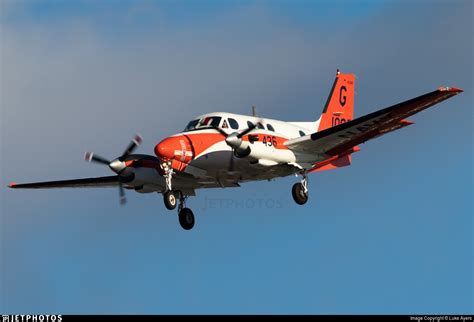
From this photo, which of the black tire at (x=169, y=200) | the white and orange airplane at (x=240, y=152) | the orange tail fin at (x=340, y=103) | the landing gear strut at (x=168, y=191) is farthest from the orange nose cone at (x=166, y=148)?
the orange tail fin at (x=340, y=103)

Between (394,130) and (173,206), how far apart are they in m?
10.6

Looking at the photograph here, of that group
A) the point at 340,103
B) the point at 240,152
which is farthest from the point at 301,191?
the point at 340,103

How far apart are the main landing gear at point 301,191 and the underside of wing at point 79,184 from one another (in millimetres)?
8483

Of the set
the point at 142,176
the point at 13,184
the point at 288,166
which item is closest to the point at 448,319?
the point at 288,166

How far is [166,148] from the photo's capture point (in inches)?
1382

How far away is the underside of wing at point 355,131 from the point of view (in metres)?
35.5

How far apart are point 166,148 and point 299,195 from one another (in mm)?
6777

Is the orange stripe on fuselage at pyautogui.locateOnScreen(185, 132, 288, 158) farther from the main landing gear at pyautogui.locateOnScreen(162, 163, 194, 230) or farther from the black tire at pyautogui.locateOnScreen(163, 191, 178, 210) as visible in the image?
the black tire at pyautogui.locateOnScreen(163, 191, 178, 210)

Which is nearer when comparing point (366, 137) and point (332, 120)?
point (366, 137)

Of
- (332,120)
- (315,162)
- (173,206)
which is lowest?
(173,206)

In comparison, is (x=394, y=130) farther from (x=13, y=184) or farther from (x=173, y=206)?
(x=13, y=184)

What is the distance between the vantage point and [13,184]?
1719 inches

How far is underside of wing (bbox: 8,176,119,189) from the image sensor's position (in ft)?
136

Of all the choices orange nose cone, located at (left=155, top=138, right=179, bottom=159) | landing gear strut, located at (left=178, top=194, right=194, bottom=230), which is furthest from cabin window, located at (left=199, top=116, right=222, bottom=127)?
A: landing gear strut, located at (left=178, top=194, right=194, bottom=230)
